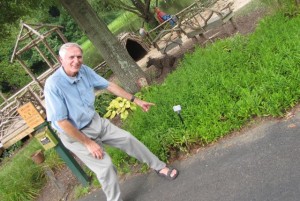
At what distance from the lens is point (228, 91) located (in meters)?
5.75

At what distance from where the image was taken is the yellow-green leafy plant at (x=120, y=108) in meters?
8.15

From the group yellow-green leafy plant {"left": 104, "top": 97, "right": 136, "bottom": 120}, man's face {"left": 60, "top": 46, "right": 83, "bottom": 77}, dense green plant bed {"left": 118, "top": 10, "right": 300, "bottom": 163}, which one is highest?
man's face {"left": 60, "top": 46, "right": 83, "bottom": 77}

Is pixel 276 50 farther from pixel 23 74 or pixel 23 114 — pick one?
pixel 23 74

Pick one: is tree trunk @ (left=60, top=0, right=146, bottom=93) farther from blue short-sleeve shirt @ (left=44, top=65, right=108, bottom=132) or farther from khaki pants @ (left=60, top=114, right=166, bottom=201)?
khaki pants @ (left=60, top=114, right=166, bottom=201)

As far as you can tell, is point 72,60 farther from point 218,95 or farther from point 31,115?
point 218,95

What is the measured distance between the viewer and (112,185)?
4523mm

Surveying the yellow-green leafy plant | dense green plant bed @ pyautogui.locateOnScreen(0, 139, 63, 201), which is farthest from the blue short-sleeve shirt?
the yellow-green leafy plant

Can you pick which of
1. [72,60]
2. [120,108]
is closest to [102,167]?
[72,60]

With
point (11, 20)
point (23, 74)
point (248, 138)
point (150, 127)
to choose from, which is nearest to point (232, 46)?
point (150, 127)

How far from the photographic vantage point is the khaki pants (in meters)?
4.46

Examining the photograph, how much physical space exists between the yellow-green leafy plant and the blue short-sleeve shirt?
3468mm

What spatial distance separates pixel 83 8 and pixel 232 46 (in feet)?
11.3

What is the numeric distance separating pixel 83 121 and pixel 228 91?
243 cm

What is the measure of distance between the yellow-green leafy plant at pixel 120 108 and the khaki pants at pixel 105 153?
10.2 feet
